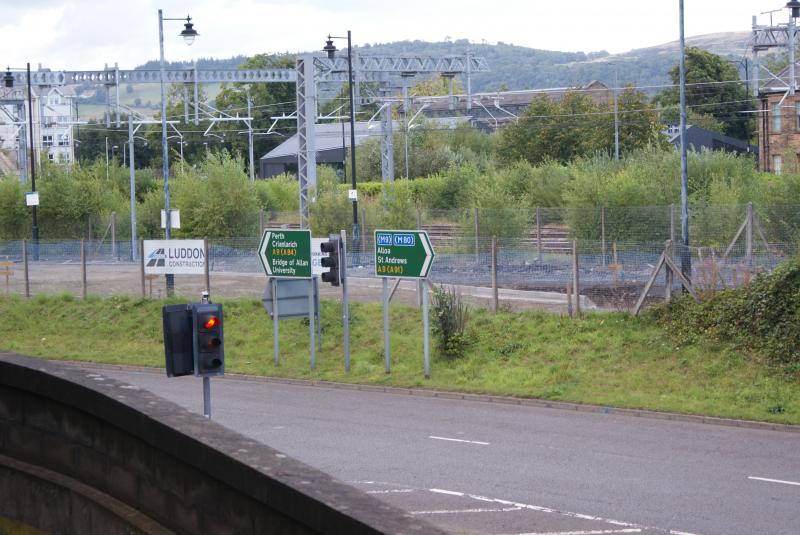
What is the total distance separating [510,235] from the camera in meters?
35.8

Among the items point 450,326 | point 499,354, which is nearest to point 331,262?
point 450,326

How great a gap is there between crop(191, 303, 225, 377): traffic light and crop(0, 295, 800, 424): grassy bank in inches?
336

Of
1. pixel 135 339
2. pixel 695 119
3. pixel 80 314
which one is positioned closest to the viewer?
pixel 135 339

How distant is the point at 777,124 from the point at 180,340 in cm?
5840

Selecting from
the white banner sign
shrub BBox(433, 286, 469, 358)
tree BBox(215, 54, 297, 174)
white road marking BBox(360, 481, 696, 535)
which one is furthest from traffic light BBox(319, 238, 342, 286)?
tree BBox(215, 54, 297, 174)

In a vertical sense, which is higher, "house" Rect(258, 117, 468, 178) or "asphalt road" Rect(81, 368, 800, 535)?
"house" Rect(258, 117, 468, 178)

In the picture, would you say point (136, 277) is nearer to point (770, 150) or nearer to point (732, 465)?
point (732, 465)

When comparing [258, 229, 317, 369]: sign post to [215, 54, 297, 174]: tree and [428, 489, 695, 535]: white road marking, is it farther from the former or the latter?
[215, 54, 297, 174]: tree

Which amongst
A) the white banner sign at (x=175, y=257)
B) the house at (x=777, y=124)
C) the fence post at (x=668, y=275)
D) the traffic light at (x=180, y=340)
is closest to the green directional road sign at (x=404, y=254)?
the fence post at (x=668, y=275)

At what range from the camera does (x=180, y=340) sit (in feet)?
45.3

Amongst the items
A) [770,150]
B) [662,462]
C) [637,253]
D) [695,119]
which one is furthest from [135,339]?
[695,119]

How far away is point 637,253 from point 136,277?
19.2 meters

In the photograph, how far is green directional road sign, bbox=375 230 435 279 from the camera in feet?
73.7

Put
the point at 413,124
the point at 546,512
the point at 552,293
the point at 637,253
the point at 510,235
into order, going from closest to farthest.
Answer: the point at 546,512 → the point at 637,253 → the point at 552,293 → the point at 510,235 → the point at 413,124
